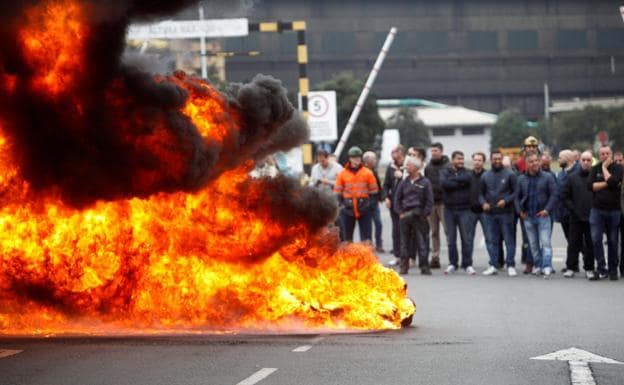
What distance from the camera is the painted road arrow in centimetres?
988

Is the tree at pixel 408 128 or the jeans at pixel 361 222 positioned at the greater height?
the tree at pixel 408 128

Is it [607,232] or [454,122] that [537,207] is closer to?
[607,232]

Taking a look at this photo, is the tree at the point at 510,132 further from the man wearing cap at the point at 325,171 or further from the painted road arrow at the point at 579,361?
the painted road arrow at the point at 579,361

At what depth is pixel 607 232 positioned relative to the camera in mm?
20641

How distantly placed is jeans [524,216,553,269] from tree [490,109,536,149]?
252 feet

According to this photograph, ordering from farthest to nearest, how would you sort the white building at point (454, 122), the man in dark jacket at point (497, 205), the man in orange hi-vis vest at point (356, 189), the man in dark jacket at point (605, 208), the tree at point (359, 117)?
1. the white building at point (454, 122)
2. the tree at point (359, 117)
3. the man in orange hi-vis vest at point (356, 189)
4. the man in dark jacket at point (497, 205)
5. the man in dark jacket at point (605, 208)

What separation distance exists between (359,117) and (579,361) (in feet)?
186

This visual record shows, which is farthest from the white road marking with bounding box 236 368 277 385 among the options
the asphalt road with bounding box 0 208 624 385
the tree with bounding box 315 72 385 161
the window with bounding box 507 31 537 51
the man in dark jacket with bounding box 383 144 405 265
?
→ the window with bounding box 507 31 537 51

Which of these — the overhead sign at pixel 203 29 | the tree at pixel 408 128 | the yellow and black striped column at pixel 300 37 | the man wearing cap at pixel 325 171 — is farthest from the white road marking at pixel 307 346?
the tree at pixel 408 128

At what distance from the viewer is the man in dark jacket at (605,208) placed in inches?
803

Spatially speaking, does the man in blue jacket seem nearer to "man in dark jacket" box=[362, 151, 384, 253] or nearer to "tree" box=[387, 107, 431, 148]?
"man in dark jacket" box=[362, 151, 384, 253]

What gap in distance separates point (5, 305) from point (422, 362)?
4.46 metres

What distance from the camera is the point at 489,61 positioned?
11962 cm

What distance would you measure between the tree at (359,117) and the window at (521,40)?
165 feet
